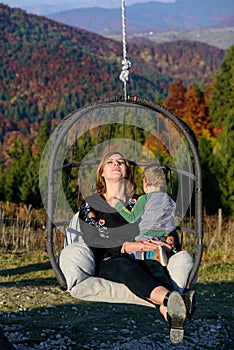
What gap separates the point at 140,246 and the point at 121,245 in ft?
0.49

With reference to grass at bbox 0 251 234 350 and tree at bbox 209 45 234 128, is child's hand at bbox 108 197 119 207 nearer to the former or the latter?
grass at bbox 0 251 234 350

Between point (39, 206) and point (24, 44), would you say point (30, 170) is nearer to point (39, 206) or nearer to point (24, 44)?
point (39, 206)

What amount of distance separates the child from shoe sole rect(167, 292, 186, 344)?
1.30ft

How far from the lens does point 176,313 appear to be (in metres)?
2.20

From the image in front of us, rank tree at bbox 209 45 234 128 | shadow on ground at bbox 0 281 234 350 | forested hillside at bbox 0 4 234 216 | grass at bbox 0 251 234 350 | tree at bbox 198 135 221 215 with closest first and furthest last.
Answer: shadow on ground at bbox 0 281 234 350, grass at bbox 0 251 234 350, tree at bbox 198 135 221 215, tree at bbox 209 45 234 128, forested hillside at bbox 0 4 234 216

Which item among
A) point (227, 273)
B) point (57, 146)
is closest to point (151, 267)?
point (57, 146)

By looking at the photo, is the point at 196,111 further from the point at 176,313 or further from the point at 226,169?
the point at 176,313

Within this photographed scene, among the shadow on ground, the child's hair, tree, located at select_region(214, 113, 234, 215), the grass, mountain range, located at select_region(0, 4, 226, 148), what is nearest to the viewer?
the child's hair

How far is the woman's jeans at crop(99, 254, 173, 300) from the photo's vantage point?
2314 millimetres

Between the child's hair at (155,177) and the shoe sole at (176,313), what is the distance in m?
0.86

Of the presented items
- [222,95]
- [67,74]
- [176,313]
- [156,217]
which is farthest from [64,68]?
[176,313]

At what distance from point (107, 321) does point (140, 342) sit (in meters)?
0.52

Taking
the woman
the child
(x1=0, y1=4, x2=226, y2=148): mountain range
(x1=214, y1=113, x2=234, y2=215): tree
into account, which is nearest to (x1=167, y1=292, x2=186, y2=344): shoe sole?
the woman

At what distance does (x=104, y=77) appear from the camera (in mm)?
72125
